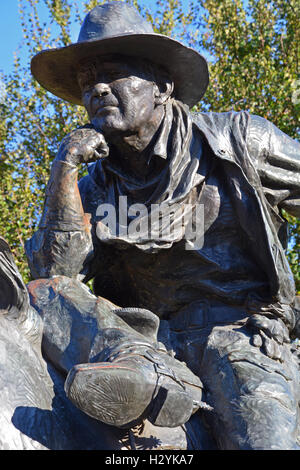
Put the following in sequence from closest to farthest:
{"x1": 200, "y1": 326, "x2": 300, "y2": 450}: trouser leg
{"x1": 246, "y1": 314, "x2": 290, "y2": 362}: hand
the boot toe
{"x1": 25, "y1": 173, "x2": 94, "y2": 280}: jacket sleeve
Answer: the boot toe
{"x1": 200, "y1": 326, "x2": 300, "y2": 450}: trouser leg
{"x1": 246, "y1": 314, "x2": 290, "y2": 362}: hand
{"x1": 25, "y1": 173, "x2": 94, "y2": 280}: jacket sleeve

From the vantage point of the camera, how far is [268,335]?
337 centimetres

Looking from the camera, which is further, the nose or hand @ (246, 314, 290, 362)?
the nose

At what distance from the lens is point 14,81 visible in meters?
11.6

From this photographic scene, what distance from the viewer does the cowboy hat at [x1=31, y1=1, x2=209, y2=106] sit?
137 inches

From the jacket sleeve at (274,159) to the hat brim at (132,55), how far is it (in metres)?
0.39

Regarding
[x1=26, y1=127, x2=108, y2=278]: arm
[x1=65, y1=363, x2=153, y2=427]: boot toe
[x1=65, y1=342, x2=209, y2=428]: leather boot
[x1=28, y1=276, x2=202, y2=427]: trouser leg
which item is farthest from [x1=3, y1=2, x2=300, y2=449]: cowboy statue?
[x1=65, y1=363, x2=153, y2=427]: boot toe

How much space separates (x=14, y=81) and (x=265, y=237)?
29.5 feet

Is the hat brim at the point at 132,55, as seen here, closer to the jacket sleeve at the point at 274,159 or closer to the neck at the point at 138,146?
the neck at the point at 138,146

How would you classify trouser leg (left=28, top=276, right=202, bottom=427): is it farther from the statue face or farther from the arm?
the statue face

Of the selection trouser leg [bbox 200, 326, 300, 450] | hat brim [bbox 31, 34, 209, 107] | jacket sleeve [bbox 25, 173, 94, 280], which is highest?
hat brim [bbox 31, 34, 209, 107]

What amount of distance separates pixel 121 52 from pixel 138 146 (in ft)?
1.49

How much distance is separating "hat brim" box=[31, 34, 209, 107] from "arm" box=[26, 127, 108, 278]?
15.9 inches

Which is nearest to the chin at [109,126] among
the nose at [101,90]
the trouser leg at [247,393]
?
the nose at [101,90]

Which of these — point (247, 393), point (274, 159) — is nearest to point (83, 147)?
point (274, 159)
